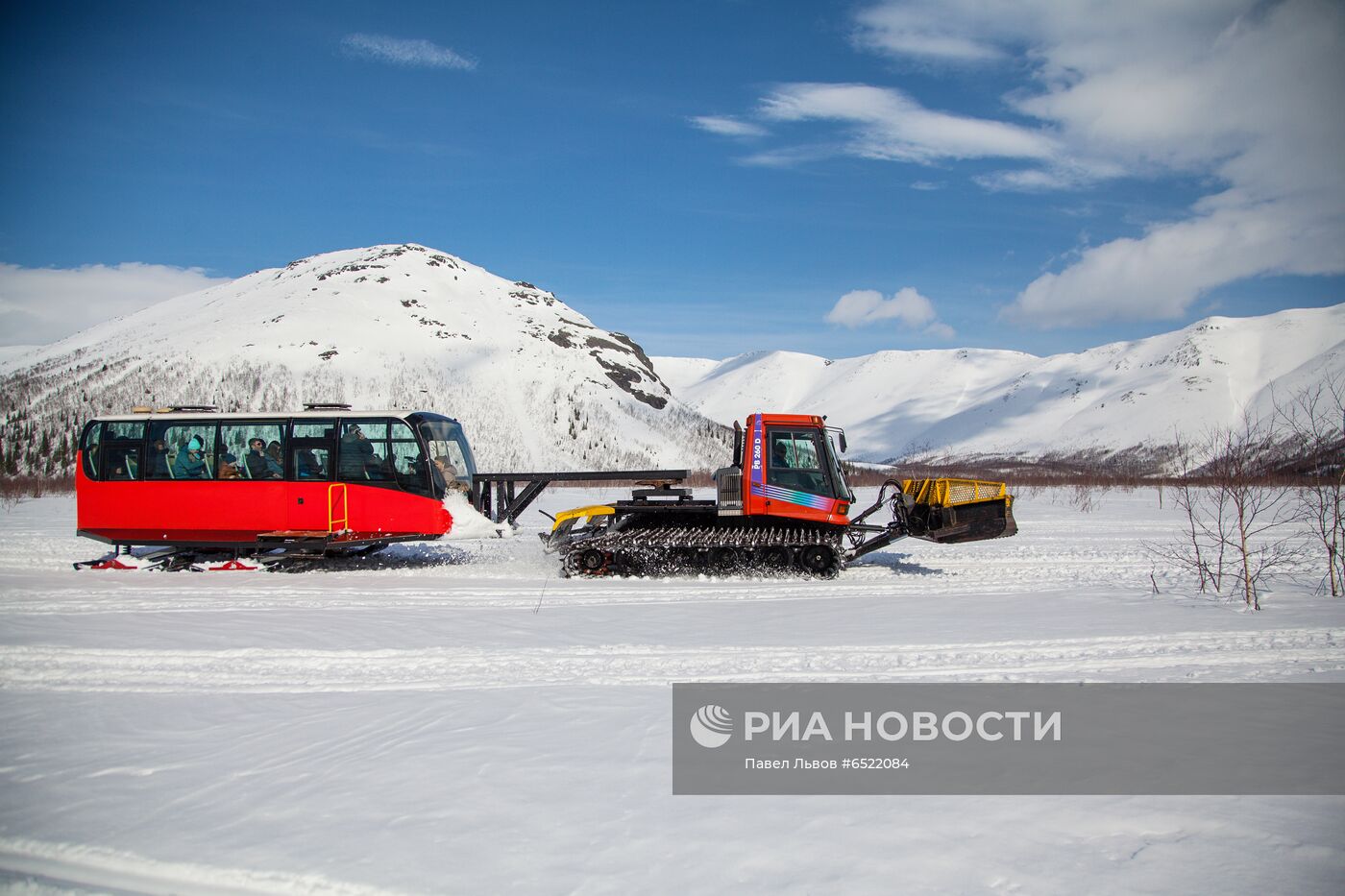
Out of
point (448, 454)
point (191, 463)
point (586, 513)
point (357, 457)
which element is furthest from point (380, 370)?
point (586, 513)

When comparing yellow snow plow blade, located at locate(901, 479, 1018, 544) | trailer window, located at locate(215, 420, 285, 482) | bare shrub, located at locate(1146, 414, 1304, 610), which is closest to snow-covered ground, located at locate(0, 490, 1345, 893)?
bare shrub, located at locate(1146, 414, 1304, 610)

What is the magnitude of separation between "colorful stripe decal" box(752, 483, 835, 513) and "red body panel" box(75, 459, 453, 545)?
5461 millimetres

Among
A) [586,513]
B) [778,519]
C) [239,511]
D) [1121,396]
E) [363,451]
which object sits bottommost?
[778,519]

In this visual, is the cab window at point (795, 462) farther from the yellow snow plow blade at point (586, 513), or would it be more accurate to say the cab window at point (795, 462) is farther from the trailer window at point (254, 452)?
the trailer window at point (254, 452)

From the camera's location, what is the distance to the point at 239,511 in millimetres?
13945

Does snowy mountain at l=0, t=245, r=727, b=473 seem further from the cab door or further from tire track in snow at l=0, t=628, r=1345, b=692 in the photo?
tire track in snow at l=0, t=628, r=1345, b=692

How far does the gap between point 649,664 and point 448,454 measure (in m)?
8.09

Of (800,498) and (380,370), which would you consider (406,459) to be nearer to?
(800,498)

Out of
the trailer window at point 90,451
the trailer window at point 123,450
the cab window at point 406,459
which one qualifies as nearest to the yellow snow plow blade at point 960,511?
the cab window at point 406,459

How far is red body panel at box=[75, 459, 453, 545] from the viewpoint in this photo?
13711 millimetres

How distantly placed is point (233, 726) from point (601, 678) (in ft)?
8.79

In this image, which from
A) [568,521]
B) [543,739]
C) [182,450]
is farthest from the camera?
[182,450]

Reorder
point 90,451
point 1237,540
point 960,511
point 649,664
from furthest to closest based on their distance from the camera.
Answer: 1. point 1237,540
2. point 90,451
3. point 960,511
4. point 649,664

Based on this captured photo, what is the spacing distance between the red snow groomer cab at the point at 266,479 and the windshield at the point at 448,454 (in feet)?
0.08
